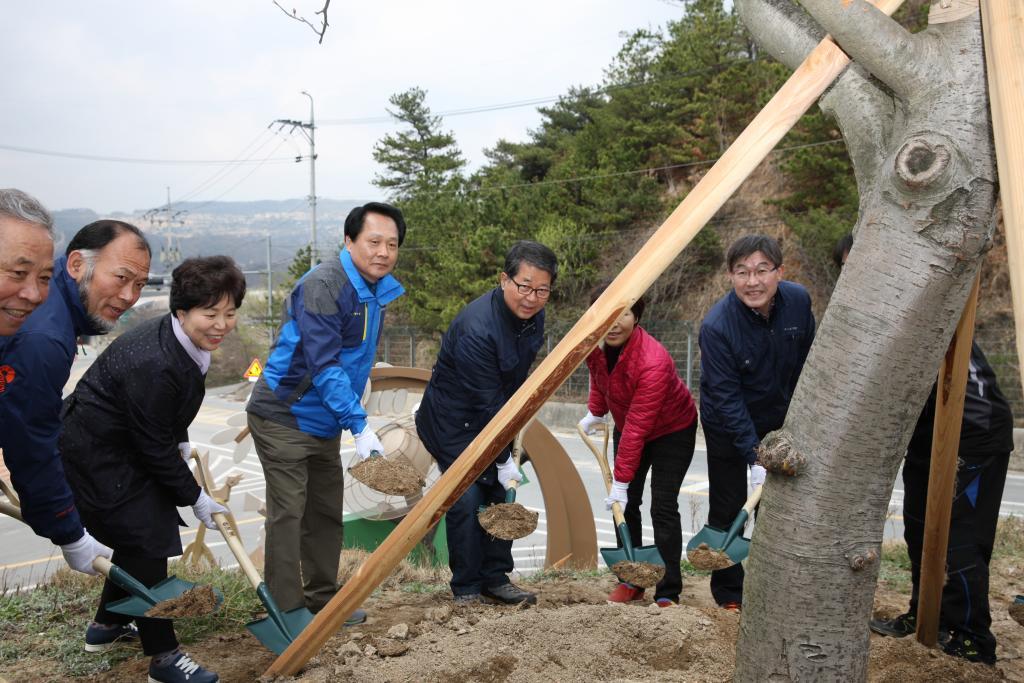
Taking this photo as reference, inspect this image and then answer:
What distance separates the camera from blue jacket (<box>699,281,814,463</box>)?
3625mm

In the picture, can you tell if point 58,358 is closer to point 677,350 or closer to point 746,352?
point 746,352

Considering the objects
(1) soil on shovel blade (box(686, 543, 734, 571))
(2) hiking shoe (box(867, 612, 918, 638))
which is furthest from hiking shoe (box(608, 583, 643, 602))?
(2) hiking shoe (box(867, 612, 918, 638))

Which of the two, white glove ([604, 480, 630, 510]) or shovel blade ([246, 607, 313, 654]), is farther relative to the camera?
white glove ([604, 480, 630, 510])

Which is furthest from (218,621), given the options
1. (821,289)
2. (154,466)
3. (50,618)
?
(821,289)

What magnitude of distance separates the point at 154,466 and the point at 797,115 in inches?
94.3

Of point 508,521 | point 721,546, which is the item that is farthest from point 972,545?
point 508,521

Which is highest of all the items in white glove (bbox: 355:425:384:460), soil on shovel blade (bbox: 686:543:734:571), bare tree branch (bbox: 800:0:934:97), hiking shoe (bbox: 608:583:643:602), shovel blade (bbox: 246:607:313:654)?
bare tree branch (bbox: 800:0:934:97)

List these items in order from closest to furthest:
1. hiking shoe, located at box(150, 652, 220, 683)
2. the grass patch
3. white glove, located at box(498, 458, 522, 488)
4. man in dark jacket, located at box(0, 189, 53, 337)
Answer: man in dark jacket, located at box(0, 189, 53, 337), hiking shoe, located at box(150, 652, 220, 683), the grass patch, white glove, located at box(498, 458, 522, 488)

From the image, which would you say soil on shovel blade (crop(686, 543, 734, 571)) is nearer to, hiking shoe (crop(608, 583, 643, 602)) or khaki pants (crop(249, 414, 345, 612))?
hiking shoe (crop(608, 583, 643, 602))

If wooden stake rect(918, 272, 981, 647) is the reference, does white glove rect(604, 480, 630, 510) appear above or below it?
below

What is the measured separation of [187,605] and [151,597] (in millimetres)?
140

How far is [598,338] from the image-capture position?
77.5 inches

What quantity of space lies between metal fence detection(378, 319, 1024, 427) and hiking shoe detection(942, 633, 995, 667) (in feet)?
13.8

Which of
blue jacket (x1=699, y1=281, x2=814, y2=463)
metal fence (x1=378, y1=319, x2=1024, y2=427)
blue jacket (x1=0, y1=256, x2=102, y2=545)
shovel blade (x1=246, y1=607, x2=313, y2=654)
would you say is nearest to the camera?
blue jacket (x1=0, y1=256, x2=102, y2=545)
